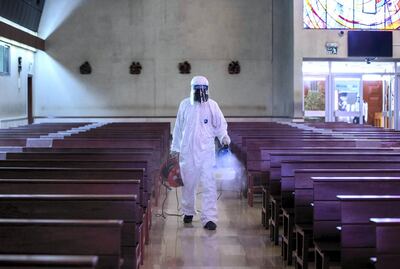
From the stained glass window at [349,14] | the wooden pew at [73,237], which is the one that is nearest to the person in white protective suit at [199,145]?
the wooden pew at [73,237]

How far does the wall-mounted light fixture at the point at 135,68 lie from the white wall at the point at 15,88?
2.89 metres

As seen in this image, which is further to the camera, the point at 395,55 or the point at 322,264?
the point at 395,55

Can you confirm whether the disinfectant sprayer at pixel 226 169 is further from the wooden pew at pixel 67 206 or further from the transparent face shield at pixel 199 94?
the wooden pew at pixel 67 206

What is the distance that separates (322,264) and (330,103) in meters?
13.3

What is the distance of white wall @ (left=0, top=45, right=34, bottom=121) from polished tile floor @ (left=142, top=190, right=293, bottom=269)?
29.5 ft

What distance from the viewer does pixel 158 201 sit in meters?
7.76

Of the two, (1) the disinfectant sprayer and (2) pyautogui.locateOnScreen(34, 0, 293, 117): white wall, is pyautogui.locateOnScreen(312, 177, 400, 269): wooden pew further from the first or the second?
(2) pyautogui.locateOnScreen(34, 0, 293, 117): white wall

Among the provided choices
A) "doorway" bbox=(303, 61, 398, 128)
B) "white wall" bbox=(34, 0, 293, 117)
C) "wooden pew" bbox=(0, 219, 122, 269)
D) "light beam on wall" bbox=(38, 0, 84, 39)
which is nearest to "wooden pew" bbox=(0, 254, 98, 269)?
"wooden pew" bbox=(0, 219, 122, 269)

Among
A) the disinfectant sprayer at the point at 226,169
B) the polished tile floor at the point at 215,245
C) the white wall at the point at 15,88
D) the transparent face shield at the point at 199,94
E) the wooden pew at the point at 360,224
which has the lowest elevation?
the polished tile floor at the point at 215,245

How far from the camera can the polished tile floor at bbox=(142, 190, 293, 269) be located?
4.54 metres

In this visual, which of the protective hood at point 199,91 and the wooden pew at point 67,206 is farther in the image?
the protective hood at point 199,91

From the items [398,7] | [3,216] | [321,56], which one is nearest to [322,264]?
[3,216]

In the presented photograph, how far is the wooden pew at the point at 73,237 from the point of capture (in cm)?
225

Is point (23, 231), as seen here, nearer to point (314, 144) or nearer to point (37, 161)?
point (37, 161)
